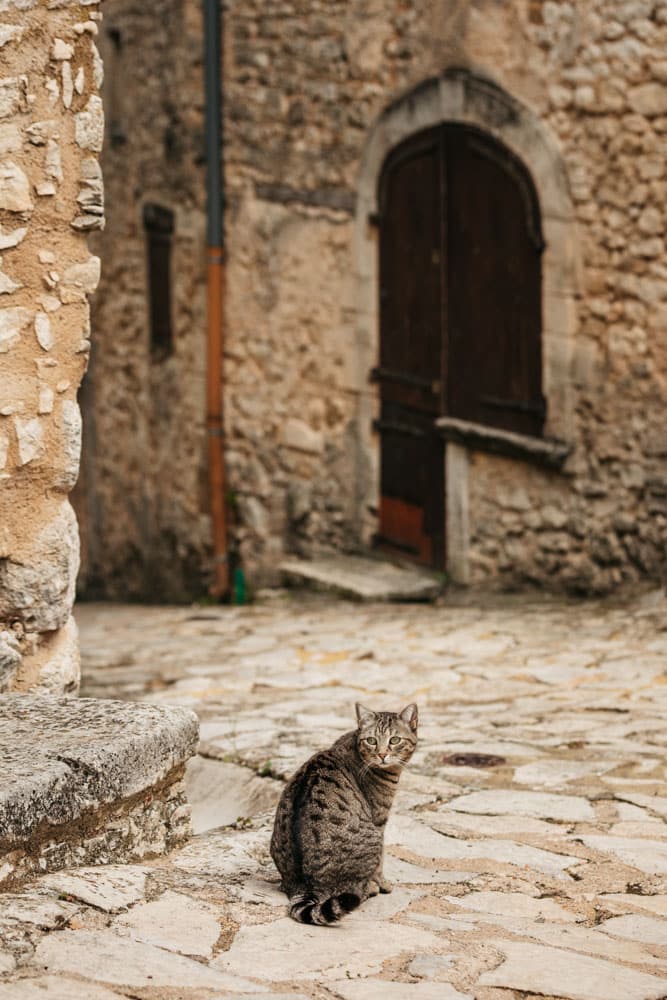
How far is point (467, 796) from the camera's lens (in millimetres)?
4625

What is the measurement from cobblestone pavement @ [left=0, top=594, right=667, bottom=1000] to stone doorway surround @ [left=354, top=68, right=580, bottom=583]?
3.74 feet

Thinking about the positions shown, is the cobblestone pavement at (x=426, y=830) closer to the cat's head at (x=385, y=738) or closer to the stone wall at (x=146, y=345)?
the cat's head at (x=385, y=738)

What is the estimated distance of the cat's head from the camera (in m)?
3.76

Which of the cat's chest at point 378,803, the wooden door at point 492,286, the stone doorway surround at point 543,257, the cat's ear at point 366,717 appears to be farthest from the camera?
the wooden door at point 492,286

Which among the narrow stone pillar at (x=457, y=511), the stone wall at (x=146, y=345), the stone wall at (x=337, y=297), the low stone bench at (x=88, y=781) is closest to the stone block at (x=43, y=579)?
the low stone bench at (x=88, y=781)

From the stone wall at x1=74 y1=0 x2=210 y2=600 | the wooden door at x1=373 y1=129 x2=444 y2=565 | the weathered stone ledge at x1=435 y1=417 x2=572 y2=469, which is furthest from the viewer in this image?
the stone wall at x1=74 y1=0 x2=210 y2=600

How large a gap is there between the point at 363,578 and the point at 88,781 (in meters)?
5.61

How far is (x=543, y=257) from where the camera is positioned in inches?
324

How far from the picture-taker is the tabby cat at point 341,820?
3.53 metres

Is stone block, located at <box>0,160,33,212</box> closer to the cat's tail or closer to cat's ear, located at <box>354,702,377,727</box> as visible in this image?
cat's ear, located at <box>354,702,377,727</box>

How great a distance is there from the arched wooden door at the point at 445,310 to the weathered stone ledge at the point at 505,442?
81 mm

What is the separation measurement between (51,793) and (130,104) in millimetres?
8420

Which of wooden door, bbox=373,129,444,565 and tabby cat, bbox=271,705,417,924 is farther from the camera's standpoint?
wooden door, bbox=373,129,444,565

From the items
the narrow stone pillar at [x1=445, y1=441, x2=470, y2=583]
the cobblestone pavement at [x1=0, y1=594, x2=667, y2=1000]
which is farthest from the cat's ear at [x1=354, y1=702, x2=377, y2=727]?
the narrow stone pillar at [x1=445, y1=441, x2=470, y2=583]
